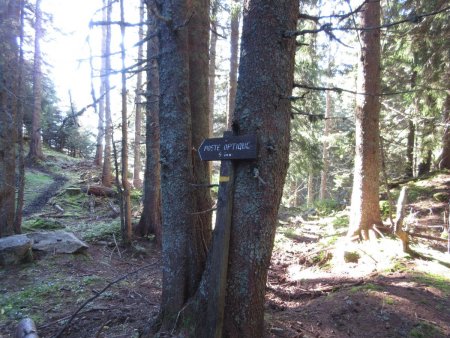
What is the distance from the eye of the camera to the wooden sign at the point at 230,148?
3.01m

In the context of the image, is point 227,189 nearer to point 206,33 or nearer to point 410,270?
point 206,33

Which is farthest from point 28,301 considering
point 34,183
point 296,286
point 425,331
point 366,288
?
point 34,183

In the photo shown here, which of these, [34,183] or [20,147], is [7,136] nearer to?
[20,147]

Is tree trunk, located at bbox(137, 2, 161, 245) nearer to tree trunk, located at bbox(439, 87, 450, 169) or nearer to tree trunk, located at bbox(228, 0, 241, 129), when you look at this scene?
tree trunk, located at bbox(228, 0, 241, 129)

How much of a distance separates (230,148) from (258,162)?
0.29 m

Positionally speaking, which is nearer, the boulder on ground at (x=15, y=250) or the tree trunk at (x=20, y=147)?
the boulder on ground at (x=15, y=250)

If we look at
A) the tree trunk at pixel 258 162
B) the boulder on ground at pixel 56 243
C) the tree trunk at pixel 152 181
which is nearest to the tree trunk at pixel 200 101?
the tree trunk at pixel 258 162

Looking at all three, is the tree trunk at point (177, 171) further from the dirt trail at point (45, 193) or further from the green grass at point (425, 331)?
the dirt trail at point (45, 193)

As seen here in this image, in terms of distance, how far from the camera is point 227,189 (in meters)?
3.12

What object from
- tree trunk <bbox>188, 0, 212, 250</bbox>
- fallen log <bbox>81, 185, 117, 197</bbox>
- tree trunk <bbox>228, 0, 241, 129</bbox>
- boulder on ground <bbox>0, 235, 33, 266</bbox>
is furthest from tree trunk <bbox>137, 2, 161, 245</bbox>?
fallen log <bbox>81, 185, 117, 197</bbox>

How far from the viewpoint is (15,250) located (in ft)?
22.4

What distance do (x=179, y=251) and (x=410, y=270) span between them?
169 inches

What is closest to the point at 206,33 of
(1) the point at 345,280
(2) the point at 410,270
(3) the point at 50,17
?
(1) the point at 345,280

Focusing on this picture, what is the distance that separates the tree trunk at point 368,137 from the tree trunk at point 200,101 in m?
4.77
